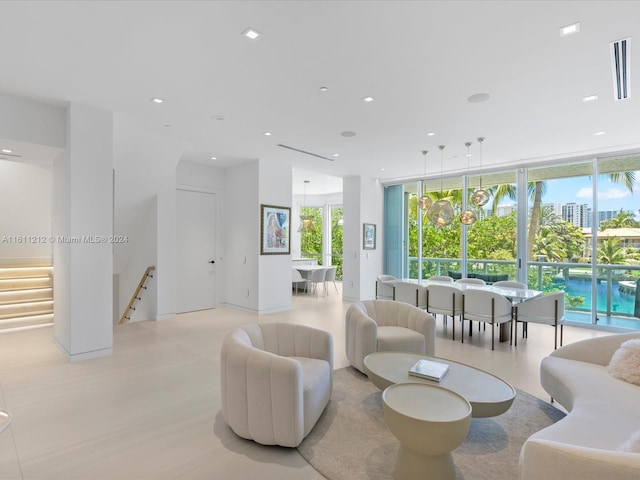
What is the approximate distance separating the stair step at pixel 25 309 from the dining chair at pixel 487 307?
7070 mm

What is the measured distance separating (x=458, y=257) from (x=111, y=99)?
716 cm

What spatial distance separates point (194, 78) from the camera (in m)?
3.42

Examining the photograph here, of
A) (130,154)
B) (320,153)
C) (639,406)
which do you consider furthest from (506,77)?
(130,154)

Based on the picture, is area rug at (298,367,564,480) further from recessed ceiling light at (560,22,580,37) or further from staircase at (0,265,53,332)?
staircase at (0,265,53,332)

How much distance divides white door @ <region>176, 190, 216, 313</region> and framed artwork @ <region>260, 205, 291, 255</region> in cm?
132

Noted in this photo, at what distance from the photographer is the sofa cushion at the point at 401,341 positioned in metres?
3.76

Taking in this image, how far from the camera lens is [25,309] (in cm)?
600

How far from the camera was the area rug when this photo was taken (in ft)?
7.34

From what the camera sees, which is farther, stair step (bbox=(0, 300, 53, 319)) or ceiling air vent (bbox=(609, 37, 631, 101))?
stair step (bbox=(0, 300, 53, 319))

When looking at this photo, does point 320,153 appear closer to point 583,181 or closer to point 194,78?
point 194,78

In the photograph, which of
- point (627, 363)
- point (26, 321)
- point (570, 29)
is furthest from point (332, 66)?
point (26, 321)

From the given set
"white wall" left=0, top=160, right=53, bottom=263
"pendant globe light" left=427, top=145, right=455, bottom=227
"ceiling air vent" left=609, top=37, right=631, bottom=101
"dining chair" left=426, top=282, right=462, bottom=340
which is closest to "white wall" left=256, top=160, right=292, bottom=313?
"dining chair" left=426, top=282, right=462, bottom=340

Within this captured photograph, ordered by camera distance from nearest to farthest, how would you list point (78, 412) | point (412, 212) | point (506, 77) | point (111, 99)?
point (78, 412)
point (506, 77)
point (111, 99)
point (412, 212)

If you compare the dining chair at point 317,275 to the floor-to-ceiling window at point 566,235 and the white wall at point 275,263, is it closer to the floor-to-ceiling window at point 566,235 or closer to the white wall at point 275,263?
the white wall at point 275,263
